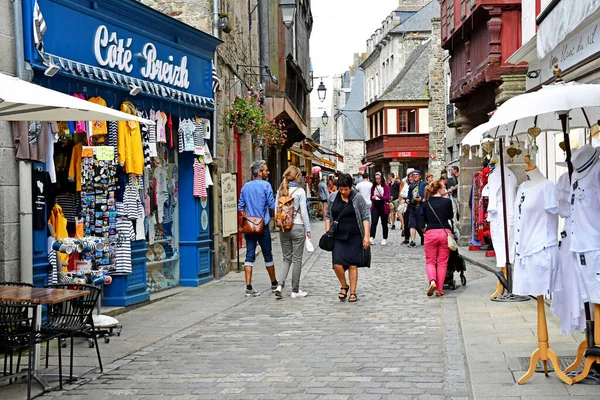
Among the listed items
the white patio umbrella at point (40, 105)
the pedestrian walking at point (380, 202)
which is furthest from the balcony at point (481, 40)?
the white patio umbrella at point (40, 105)

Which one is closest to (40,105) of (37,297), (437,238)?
(37,297)

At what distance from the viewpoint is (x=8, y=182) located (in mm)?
8398

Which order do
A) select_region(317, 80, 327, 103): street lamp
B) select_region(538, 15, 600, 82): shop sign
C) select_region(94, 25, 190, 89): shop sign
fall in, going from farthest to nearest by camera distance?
select_region(317, 80, 327, 103): street lamp
select_region(94, 25, 190, 89): shop sign
select_region(538, 15, 600, 82): shop sign

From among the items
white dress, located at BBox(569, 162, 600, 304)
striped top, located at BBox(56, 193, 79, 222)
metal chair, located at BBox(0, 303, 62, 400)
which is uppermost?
striped top, located at BBox(56, 193, 79, 222)

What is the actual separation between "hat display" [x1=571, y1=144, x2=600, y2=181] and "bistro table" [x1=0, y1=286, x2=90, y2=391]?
3957mm

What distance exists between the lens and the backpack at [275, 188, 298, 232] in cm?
1221

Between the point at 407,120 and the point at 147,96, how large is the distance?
4338 centimetres

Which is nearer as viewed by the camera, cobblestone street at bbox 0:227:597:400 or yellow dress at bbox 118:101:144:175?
cobblestone street at bbox 0:227:597:400

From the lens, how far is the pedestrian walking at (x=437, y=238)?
39.8ft

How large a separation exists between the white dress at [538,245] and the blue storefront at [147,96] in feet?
16.5

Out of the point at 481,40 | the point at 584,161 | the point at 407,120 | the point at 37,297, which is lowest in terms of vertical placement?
the point at 37,297

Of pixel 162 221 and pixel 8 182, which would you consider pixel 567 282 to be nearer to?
pixel 8 182

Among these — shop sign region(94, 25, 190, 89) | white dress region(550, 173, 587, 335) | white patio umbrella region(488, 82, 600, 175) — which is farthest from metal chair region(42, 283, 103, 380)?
shop sign region(94, 25, 190, 89)

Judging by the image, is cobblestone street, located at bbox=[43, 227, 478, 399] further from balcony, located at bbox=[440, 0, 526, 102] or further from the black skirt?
balcony, located at bbox=[440, 0, 526, 102]
